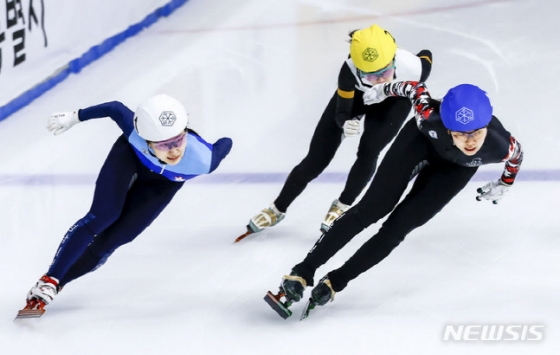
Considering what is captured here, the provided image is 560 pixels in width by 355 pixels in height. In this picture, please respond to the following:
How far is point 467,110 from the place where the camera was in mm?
3775

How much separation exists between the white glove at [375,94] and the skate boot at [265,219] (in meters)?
0.95

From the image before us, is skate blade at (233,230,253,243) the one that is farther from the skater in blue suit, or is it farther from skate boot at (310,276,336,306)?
skate boot at (310,276,336,306)

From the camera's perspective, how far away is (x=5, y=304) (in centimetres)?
436

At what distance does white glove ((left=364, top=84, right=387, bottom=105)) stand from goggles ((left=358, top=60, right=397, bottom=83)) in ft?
0.78

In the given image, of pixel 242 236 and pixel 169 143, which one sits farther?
pixel 242 236

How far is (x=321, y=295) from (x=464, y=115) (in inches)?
37.7

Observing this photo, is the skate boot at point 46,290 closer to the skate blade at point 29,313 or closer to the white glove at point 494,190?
the skate blade at point 29,313

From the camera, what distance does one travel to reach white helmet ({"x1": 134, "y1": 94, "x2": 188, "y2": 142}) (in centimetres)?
397

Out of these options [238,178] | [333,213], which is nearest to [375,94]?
[333,213]

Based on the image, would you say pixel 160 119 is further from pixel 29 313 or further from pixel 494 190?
pixel 494 190

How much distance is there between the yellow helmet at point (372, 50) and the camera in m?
4.58

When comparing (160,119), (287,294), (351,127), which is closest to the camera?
(160,119)

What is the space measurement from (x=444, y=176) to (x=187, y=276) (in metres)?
1.32

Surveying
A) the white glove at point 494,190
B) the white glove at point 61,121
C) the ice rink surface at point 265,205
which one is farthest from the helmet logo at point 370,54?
the white glove at point 61,121
